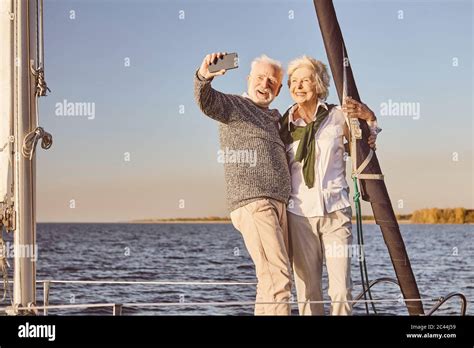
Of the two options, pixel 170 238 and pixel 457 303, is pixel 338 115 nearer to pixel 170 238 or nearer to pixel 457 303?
pixel 457 303

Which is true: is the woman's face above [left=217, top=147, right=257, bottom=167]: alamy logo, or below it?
above

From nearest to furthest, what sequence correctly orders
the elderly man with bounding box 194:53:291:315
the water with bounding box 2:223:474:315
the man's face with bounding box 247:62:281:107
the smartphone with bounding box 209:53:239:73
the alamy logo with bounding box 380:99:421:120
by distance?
1. the smartphone with bounding box 209:53:239:73
2. the elderly man with bounding box 194:53:291:315
3. the man's face with bounding box 247:62:281:107
4. the alamy logo with bounding box 380:99:421:120
5. the water with bounding box 2:223:474:315

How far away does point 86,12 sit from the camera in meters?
7.61

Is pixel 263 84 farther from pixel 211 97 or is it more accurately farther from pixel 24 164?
pixel 24 164

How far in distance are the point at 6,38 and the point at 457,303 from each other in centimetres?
947

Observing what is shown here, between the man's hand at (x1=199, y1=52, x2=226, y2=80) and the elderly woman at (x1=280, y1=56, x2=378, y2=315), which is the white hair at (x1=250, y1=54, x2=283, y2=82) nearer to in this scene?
the elderly woman at (x1=280, y1=56, x2=378, y2=315)

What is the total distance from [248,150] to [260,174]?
0.16 meters

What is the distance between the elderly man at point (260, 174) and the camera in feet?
19.2

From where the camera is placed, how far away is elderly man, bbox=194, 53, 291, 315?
5863 millimetres

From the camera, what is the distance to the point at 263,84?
601 cm

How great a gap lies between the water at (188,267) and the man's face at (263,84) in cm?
649

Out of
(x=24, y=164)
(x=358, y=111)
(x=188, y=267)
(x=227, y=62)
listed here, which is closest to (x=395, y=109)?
(x=358, y=111)
